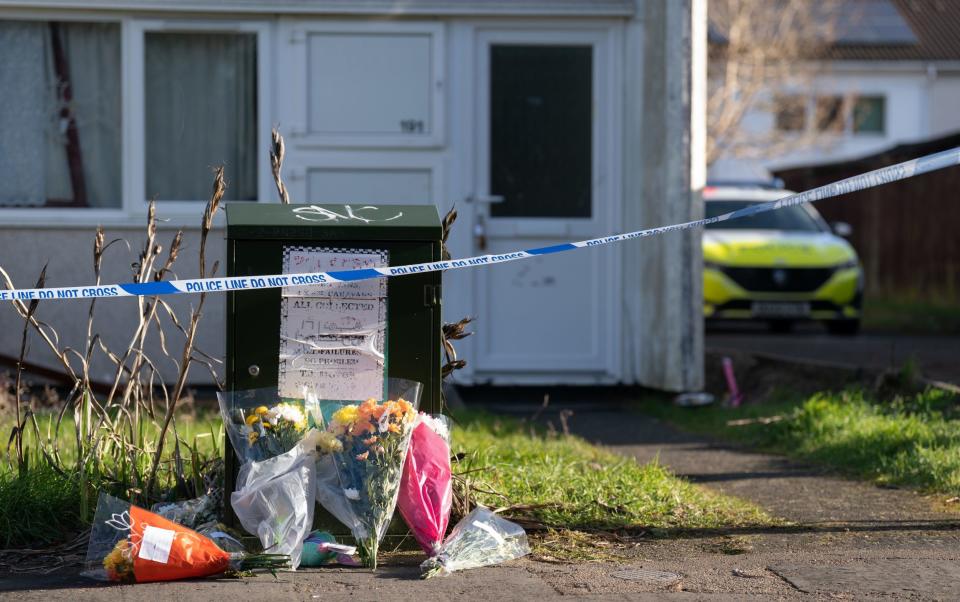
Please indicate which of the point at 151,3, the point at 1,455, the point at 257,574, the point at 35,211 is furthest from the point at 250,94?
the point at 257,574

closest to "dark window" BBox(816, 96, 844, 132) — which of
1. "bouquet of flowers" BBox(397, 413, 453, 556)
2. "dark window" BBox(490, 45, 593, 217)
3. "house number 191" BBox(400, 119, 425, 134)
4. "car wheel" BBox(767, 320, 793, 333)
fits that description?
"car wheel" BBox(767, 320, 793, 333)

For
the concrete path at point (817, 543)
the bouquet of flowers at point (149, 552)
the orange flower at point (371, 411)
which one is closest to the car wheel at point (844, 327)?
the concrete path at point (817, 543)

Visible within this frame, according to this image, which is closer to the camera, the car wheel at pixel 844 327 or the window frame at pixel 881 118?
the car wheel at pixel 844 327

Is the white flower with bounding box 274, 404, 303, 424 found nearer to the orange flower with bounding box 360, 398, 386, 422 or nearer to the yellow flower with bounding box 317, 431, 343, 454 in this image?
the yellow flower with bounding box 317, 431, 343, 454

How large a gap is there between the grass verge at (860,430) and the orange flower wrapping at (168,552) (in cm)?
335

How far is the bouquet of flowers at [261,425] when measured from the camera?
16.0 feet

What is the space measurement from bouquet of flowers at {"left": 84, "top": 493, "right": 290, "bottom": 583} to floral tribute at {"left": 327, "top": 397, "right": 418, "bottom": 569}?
0.29 metres

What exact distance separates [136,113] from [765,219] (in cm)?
870

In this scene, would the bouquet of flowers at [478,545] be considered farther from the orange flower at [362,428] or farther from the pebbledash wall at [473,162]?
the pebbledash wall at [473,162]

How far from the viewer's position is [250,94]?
9.45 metres

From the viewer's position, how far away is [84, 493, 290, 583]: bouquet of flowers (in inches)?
181

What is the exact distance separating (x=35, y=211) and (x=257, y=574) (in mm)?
5229

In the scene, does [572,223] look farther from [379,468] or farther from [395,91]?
[379,468]

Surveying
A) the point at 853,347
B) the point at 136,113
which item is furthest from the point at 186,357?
the point at 853,347
